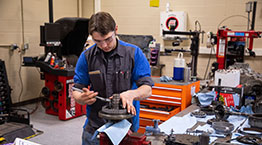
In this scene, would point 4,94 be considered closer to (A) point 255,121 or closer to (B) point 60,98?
(B) point 60,98

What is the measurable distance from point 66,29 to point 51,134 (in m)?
1.68

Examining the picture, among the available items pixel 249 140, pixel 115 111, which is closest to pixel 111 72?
pixel 115 111

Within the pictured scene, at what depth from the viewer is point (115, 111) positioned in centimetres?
103

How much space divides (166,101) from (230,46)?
1110mm

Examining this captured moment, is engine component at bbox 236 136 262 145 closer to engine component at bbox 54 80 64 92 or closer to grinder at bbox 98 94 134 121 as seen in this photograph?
grinder at bbox 98 94 134 121

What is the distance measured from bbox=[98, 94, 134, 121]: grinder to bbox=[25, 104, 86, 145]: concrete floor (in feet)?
7.21

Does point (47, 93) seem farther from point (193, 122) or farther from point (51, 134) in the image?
point (193, 122)

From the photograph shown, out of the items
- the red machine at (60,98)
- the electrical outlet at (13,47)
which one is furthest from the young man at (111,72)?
the electrical outlet at (13,47)

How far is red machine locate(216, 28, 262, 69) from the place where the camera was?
9.37 feet

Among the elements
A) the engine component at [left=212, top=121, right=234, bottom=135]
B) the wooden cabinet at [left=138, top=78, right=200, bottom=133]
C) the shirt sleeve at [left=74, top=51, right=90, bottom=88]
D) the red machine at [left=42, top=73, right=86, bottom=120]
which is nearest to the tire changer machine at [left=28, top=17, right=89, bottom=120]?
the red machine at [left=42, top=73, right=86, bottom=120]

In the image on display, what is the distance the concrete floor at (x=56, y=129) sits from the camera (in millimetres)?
3125

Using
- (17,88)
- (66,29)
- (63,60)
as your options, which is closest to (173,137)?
(63,60)

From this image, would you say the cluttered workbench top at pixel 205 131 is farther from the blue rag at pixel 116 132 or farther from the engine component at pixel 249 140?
the blue rag at pixel 116 132

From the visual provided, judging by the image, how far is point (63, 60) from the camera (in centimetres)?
387
